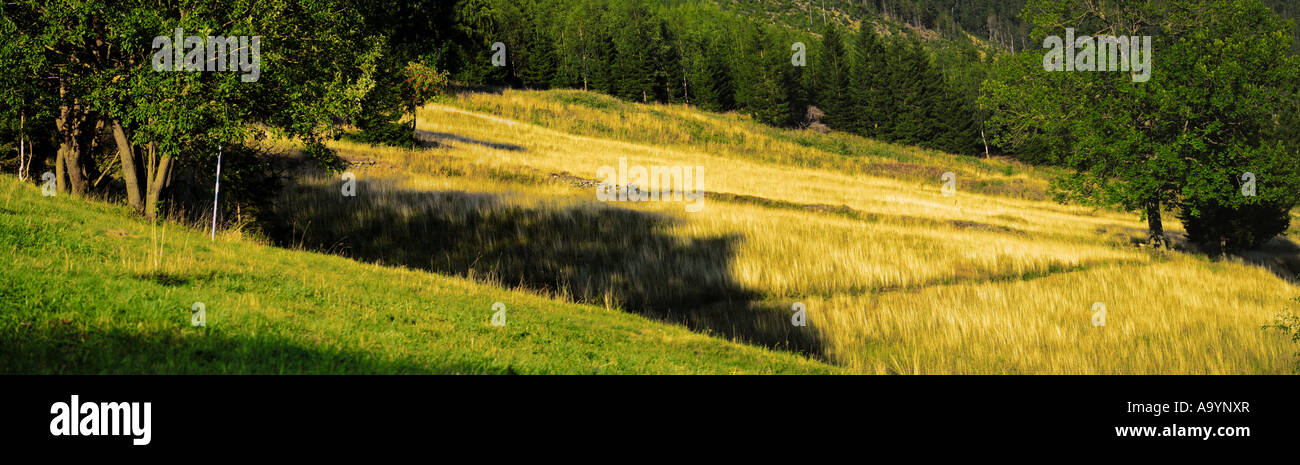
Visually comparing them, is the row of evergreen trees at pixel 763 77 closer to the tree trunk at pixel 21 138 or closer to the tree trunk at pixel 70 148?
the tree trunk at pixel 21 138

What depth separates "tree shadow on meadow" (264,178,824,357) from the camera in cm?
1911

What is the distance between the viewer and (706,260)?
75.3 feet

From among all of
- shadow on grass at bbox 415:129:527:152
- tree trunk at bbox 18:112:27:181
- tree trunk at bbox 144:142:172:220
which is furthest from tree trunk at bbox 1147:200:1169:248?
tree trunk at bbox 18:112:27:181

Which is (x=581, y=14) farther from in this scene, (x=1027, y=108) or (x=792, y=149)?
(x=1027, y=108)

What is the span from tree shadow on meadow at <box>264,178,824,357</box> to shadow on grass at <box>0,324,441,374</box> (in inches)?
377

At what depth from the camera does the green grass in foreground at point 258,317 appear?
22.8ft

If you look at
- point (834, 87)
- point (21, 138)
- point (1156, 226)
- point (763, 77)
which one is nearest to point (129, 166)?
point (21, 138)

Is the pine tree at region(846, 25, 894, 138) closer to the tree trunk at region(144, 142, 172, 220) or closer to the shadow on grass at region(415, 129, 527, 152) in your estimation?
the shadow on grass at region(415, 129, 527, 152)

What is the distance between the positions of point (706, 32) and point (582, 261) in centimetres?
13672

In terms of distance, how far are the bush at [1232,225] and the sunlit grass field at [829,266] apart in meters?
2.83

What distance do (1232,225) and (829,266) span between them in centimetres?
2878

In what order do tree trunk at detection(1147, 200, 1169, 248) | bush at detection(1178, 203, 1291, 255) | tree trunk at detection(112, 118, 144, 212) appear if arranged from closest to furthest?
tree trunk at detection(112, 118, 144, 212) → tree trunk at detection(1147, 200, 1169, 248) → bush at detection(1178, 203, 1291, 255)

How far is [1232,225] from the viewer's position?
126ft
